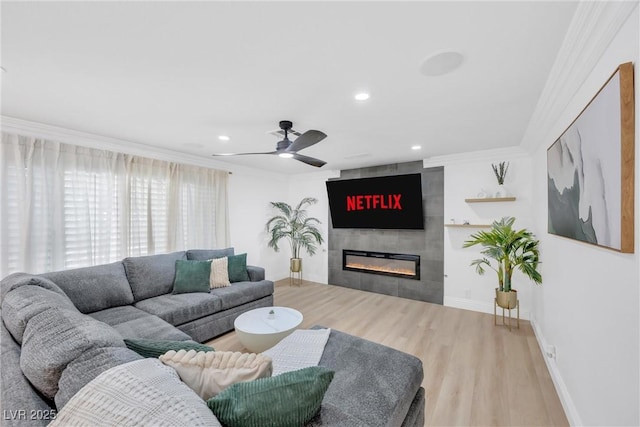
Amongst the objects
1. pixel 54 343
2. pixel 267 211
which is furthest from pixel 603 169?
pixel 267 211

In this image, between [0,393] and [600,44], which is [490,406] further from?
[0,393]

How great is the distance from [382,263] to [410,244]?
695 mm

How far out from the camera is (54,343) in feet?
3.19

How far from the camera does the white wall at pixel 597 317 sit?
110 centimetres

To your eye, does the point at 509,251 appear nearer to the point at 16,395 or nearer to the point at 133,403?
the point at 133,403

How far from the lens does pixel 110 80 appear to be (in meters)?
1.87

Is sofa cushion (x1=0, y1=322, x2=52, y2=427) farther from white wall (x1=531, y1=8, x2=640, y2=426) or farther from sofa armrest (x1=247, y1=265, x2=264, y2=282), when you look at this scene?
sofa armrest (x1=247, y1=265, x2=264, y2=282)

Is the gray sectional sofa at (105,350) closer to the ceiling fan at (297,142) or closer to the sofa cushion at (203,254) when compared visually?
the sofa cushion at (203,254)

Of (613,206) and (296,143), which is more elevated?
(296,143)

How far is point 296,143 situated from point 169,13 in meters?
1.28

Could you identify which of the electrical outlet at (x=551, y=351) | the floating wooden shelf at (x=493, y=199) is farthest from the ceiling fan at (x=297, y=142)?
the electrical outlet at (x=551, y=351)

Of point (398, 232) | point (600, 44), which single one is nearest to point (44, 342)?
point (600, 44)

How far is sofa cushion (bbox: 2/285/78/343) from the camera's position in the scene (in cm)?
119

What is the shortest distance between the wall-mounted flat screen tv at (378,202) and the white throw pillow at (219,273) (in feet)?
8.23
